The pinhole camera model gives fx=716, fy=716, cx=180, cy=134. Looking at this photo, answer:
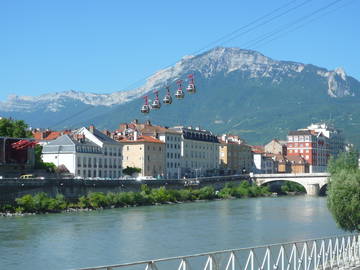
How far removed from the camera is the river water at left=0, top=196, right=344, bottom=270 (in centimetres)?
3769

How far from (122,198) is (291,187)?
56.5 meters

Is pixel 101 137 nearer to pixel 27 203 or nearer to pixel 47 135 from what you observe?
pixel 47 135

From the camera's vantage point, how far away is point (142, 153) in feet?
393

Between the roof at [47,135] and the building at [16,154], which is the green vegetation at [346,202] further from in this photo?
the roof at [47,135]

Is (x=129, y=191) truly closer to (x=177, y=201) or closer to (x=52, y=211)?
(x=177, y=201)

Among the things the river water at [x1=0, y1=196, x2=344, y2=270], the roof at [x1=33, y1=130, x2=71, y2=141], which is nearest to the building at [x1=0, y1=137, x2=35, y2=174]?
the river water at [x1=0, y1=196, x2=344, y2=270]

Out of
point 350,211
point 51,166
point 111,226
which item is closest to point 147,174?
point 51,166

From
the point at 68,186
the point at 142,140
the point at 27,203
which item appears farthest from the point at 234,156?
the point at 27,203

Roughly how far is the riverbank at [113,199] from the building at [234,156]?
36201mm

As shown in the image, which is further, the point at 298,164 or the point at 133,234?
the point at 298,164

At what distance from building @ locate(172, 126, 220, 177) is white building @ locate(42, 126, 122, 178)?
24175 millimetres

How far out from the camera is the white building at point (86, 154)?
101 meters

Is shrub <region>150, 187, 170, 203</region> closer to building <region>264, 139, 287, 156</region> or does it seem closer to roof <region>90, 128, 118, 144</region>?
roof <region>90, 128, 118, 144</region>

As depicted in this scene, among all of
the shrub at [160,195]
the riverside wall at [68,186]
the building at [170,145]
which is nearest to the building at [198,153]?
the building at [170,145]
